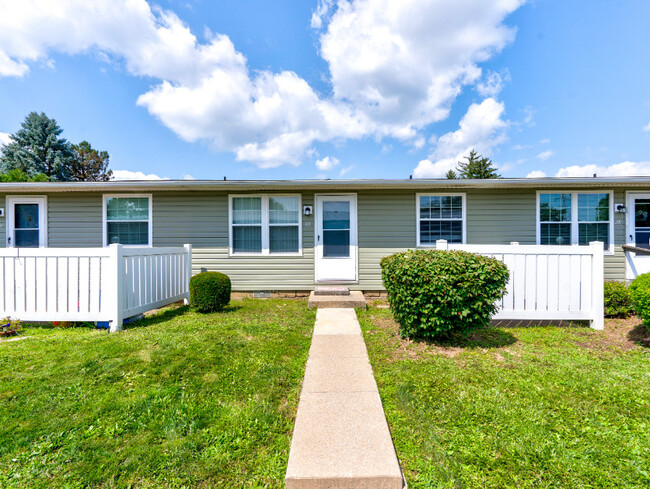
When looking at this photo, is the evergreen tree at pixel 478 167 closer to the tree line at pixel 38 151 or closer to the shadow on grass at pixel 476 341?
the shadow on grass at pixel 476 341

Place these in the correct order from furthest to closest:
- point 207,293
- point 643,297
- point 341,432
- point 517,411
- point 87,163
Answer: point 87,163 < point 207,293 < point 643,297 < point 517,411 < point 341,432

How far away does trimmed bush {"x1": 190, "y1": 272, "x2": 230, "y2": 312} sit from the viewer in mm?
5098

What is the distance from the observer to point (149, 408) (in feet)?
7.10

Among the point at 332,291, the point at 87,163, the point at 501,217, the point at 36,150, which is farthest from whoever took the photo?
the point at 87,163

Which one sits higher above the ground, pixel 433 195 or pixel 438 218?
pixel 433 195

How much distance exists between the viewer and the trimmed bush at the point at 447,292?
3.21 m

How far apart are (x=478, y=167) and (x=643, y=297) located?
34.3m

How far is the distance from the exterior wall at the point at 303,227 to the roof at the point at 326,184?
33 cm

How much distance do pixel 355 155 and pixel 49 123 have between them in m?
30.8

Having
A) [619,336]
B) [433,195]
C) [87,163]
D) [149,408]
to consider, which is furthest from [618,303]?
[87,163]

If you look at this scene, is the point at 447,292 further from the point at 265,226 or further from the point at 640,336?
the point at 265,226

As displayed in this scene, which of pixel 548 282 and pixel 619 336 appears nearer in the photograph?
pixel 619 336

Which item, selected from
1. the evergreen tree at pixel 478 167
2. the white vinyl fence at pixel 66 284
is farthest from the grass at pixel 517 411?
the evergreen tree at pixel 478 167

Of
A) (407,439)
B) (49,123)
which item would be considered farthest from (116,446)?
(49,123)
